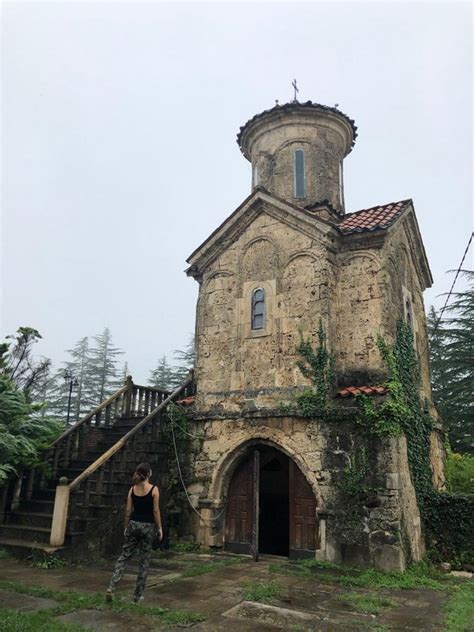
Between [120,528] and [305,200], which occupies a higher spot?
[305,200]

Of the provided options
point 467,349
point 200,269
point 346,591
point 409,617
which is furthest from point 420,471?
point 467,349

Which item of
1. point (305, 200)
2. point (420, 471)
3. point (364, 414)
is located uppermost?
point (305, 200)

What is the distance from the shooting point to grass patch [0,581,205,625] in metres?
6.53

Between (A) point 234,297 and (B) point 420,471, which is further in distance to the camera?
(A) point 234,297

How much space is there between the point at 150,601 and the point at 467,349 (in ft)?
79.6

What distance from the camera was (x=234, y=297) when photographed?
13.8 m

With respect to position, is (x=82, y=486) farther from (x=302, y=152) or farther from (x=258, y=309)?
(x=302, y=152)

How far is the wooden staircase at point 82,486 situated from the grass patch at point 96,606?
231cm

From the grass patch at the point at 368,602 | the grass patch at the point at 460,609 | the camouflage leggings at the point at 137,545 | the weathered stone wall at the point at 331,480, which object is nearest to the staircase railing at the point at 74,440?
the weathered stone wall at the point at 331,480

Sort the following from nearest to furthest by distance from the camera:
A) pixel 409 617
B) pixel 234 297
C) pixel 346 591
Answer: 1. pixel 409 617
2. pixel 346 591
3. pixel 234 297

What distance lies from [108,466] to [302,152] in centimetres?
1119

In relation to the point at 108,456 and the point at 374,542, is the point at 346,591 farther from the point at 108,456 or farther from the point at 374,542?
the point at 108,456

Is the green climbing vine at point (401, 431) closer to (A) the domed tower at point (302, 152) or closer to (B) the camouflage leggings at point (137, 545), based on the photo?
(B) the camouflage leggings at point (137, 545)

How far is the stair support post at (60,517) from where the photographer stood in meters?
9.96
